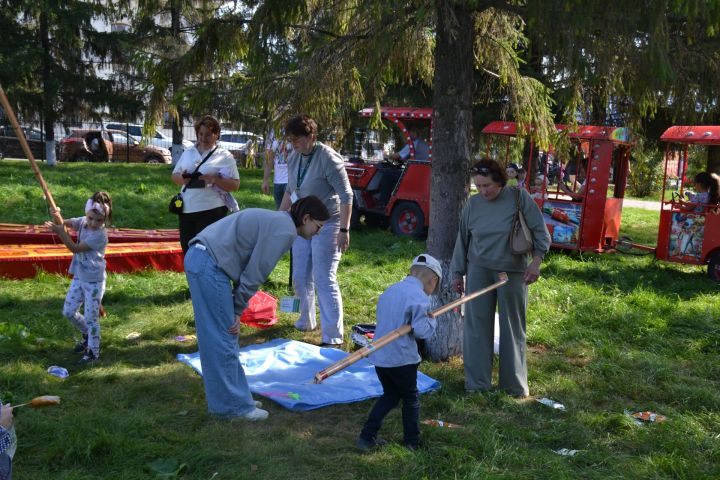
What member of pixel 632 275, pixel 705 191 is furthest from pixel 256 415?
pixel 705 191

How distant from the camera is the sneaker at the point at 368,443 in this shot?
4129 mm

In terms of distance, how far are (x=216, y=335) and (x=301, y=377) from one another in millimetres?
1252

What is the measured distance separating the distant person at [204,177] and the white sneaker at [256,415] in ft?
7.38

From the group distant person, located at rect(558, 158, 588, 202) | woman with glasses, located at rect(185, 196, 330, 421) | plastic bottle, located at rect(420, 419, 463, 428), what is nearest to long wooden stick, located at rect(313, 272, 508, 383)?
woman with glasses, located at rect(185, 196, 330, 421)

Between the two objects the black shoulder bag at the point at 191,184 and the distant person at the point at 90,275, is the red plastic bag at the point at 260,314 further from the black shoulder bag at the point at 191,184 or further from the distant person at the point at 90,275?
the distant person at the point at 90,275

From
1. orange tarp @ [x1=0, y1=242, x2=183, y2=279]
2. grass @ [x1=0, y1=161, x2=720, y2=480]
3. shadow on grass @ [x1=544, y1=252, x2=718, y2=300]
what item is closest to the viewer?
grass @ [x1=0, y1=161, x2=720, y2=480]

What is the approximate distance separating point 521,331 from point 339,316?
1626 mm

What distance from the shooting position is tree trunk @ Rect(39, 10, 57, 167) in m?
19.3

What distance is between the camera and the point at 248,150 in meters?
6.16

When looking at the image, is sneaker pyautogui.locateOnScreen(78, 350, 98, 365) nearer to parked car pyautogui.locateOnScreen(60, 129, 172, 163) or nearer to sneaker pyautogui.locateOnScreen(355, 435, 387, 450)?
sneaker pyautogui.locateOnScreen(355, 435, 387, 450)

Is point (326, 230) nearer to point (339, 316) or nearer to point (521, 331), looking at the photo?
point (339, 316)

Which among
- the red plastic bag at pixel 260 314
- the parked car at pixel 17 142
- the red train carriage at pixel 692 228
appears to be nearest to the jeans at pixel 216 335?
the red plastic bag at pixel 260 314

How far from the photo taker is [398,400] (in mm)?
4117

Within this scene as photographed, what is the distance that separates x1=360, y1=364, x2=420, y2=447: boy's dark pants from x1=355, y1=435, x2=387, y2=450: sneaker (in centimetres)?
2
